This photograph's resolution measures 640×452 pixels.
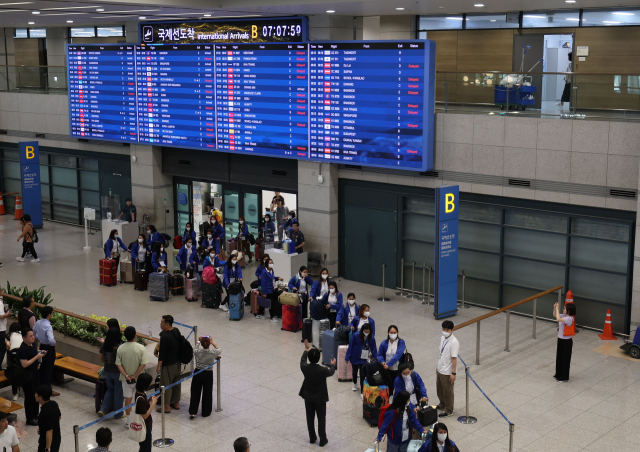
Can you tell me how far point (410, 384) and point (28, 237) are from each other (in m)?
14.4

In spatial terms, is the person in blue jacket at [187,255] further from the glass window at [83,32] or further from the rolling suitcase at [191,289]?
the glass window at [83,32]

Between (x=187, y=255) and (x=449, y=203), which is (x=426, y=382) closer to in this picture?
(x=449, y=203)

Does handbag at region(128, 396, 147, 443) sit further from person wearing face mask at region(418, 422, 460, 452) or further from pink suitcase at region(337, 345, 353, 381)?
pink suitcase at region(337, 345, 353, 381)

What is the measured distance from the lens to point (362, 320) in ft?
40.4

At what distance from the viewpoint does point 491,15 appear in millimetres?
19312

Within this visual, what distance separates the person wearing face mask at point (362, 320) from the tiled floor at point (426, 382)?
3.34 ft

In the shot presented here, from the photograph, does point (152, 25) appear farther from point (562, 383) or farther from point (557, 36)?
point (562, 383)

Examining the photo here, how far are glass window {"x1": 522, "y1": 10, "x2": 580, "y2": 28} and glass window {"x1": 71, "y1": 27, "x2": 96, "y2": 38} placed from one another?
51.0 ft

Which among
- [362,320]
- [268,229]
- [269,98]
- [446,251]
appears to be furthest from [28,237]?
Answer: [362,320]

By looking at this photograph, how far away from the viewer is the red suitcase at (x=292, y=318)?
600 inches

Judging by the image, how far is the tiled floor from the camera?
1062 centimetres

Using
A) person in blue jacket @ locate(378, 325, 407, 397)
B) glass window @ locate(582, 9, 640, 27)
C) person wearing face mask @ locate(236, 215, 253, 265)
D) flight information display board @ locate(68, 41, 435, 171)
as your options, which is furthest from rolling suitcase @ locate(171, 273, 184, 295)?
glass window @ locate(582, 9, 640, 27)

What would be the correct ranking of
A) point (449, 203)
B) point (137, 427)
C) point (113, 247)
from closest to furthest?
point (137, 427) < point (449, 203) < point (113, 247)

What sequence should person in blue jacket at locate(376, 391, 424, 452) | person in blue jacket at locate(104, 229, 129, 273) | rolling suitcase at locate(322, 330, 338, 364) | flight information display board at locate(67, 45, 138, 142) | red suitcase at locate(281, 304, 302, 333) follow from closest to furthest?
1. person in blue jacket at locate(376, 391, 424, 452)
2. rolling suitcase at locate(322, 330, 338, 364)
3. red suitcase at locate(281, 304, 302, 333)
4. person in blue jacket at locate(104, 229, 129, 273)
5. flight information display board at locate(67, 45, 138, 142)
